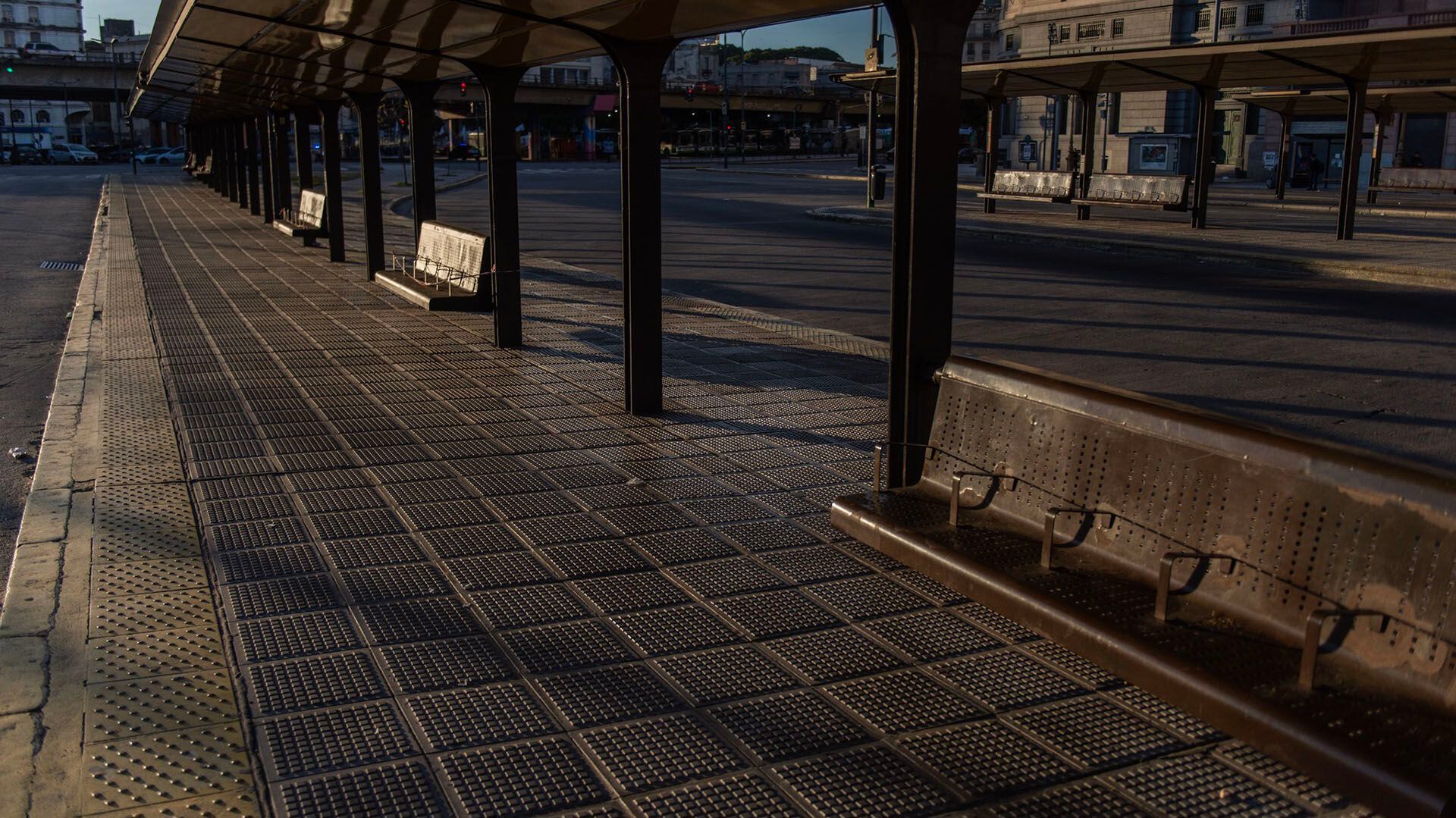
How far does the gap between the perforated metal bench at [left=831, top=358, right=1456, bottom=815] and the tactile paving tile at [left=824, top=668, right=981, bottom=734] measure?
21.6 inches

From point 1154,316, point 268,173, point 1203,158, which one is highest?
point 1203,158

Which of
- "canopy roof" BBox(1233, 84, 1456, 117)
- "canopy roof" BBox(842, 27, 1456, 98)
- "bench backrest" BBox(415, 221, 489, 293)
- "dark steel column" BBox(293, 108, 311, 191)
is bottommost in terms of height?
"bench backrest" BBox(415, 221, 489, 293)

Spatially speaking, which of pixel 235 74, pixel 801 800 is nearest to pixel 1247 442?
pixel 801 800

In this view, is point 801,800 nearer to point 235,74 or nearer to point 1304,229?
point 235,74

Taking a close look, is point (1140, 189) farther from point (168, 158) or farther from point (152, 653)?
point (168, 158)

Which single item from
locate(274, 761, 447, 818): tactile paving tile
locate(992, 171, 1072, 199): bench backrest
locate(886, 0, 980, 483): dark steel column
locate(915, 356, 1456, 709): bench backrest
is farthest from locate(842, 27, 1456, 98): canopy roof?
locate(274, 761, 447, 818): tactile paving tile

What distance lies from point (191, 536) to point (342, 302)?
31.0ft

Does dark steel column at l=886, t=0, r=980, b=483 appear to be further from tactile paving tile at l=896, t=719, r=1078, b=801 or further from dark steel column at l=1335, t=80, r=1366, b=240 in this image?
dark steel column at l=1335, t=80, r=1366, b=240

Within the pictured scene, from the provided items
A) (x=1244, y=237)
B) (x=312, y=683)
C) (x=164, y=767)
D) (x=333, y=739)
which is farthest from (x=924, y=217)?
(x=1244, y=237)

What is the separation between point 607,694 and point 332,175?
1683 centimetres

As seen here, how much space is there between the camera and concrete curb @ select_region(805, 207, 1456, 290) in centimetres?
1700

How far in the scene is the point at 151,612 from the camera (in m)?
5.14

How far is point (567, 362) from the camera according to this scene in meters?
11.1

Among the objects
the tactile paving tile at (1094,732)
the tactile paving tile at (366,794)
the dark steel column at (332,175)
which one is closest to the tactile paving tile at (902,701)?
the tactile paving tile at (1094,732)
